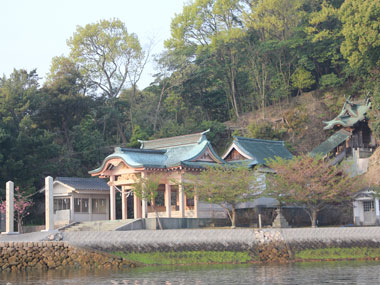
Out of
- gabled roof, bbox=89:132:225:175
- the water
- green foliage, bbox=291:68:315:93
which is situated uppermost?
green foliage, bbox=291:68:315:93

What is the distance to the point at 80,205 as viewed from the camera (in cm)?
4141

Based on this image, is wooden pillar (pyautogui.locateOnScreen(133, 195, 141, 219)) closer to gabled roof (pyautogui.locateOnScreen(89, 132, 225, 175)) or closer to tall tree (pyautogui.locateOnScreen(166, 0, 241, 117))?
gabled roof (pyautogui.locateOnScreen(89, 132, 225, 175))

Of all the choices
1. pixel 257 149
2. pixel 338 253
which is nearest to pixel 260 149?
pixel 257 149

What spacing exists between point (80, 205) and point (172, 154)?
331 inches

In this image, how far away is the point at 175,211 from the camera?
37.2m

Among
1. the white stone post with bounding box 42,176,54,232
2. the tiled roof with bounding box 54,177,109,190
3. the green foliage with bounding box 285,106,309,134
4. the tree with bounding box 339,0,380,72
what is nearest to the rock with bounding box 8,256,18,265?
the white stone post with bounding box 42,176,54,232

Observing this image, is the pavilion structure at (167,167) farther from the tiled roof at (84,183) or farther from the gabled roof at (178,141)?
the tiled roof at (84,183)

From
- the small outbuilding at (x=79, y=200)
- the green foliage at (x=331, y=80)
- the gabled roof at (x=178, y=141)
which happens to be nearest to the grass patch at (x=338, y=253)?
the gabled roof at (x=178, y=141)

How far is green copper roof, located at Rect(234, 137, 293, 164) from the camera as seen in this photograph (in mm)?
39125

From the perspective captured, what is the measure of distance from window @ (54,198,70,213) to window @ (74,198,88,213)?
742mm

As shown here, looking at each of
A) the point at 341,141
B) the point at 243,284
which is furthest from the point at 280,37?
the point at 243,284

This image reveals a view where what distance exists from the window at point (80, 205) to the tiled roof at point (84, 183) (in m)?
1.12

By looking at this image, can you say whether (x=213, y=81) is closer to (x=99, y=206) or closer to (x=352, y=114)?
(x=352, y=114)

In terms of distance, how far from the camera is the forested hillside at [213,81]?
49.9 m
